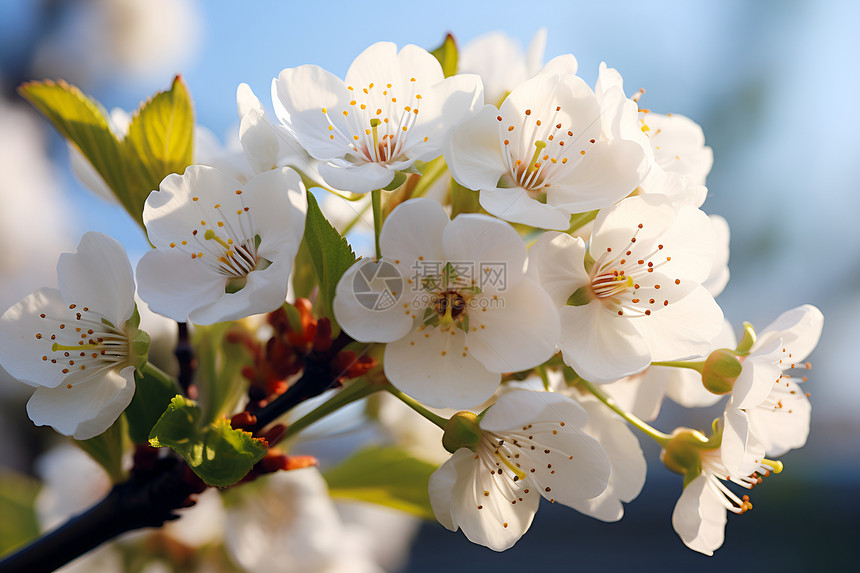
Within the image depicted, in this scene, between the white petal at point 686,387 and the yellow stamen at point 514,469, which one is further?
the white petal at point 686,387

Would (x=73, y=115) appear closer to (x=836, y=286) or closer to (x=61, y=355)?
(x=61, y=355)

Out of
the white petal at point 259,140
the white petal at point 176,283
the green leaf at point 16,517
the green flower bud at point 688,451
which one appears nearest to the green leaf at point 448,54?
the white petal at point 259,140

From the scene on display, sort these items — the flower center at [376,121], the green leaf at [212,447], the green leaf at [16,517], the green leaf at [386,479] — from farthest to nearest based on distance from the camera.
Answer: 1. the green leaf at [16,517]
2. the green leaf at [386,479]
3. the flower center at [376,121]
4. the green leaf at [212,447]

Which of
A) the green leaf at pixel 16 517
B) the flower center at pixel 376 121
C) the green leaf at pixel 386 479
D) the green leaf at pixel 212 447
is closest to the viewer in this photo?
the green leaf at pixel 212 447

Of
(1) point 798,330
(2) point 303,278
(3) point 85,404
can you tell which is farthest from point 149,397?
(1) point 798,330

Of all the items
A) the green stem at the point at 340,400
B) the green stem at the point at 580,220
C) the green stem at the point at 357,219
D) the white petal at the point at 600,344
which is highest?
the green stem at the point at 580,220

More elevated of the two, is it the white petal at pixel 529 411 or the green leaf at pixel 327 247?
the green leaf at pixel 327 247

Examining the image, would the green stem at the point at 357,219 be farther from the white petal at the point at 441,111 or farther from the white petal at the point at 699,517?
the white petal at the point at 699,517
